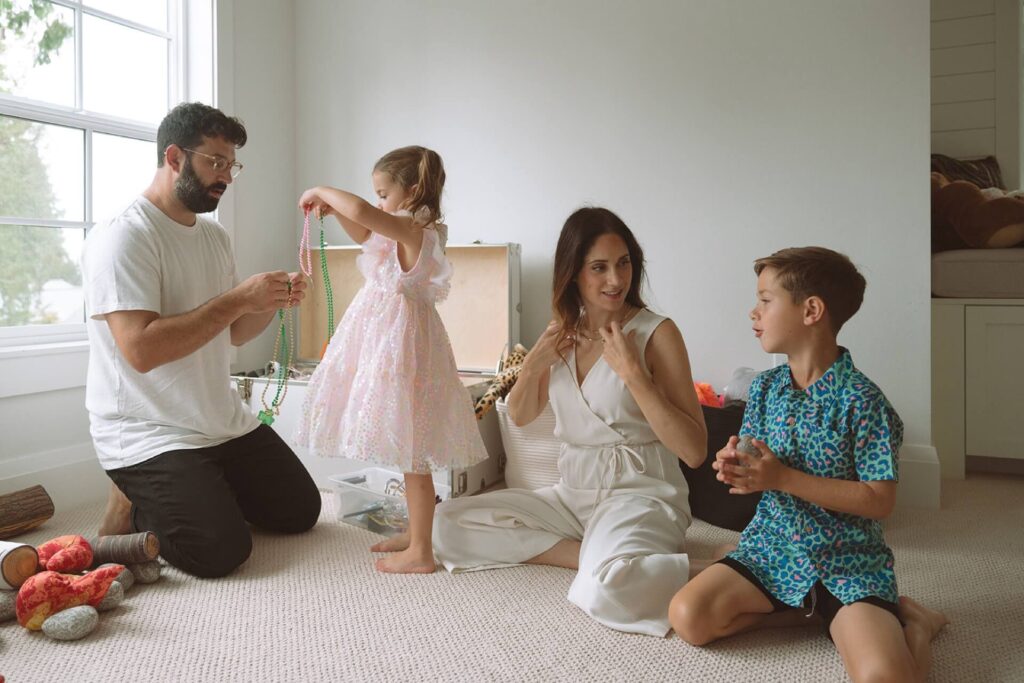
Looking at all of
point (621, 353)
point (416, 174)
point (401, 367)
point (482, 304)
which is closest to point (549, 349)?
point (621, 353)

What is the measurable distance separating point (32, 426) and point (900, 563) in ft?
9.09

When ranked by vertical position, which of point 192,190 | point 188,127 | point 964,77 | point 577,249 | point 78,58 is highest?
point 964,77

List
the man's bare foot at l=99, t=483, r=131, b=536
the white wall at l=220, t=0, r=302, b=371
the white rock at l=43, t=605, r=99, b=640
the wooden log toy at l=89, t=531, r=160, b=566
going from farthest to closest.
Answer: the white wall at l=220, t=0, r=302, b=371 < the man's bare foot at l=99, t=483, r=131, b=536 < the wooden log toy at l=89, t=531, r=160, b=566 < the white rock at l=43, t=605, r=99, b=640

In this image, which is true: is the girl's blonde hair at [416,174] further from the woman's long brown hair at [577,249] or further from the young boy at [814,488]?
the young boy at [814,488]

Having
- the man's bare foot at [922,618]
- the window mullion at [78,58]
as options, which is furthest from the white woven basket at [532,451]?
the window mullion at [78,58]

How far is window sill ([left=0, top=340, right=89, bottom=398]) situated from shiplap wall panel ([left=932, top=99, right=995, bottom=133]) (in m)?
3.73

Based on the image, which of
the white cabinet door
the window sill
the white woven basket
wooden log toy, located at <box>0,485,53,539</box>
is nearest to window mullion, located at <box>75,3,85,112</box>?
the window sill

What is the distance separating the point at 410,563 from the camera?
212cm

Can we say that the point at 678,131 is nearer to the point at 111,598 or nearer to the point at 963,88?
the point at 963,88

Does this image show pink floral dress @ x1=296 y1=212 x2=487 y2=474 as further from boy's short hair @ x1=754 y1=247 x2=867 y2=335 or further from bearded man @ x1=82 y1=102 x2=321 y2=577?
boy's short hair @ x1=754 y1=247 x2=867 y2=335

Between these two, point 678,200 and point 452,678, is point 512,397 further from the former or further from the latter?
point 678,200

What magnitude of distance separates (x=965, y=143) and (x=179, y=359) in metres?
3.44

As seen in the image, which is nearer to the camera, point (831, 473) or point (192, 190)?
point (831, 473)

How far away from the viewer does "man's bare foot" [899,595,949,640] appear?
62.8 inches
